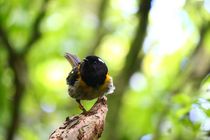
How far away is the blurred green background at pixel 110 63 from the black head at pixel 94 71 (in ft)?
1.94

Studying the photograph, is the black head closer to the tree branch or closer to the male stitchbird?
the male stitchbird

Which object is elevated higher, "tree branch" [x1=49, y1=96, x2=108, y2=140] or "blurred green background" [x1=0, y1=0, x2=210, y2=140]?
"blurred green background" [x1=0, y1=0, x2=210, y2=140]

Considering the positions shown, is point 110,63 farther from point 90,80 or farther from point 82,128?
point 82,128

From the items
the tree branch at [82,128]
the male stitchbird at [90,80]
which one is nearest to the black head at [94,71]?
the male stitchbird at [90,80]

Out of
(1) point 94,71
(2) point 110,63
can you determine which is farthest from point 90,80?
(2) point 110,63

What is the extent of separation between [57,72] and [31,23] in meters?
1.73

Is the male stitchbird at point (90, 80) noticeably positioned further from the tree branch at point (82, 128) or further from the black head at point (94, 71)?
the tree branch at point (82, 128)

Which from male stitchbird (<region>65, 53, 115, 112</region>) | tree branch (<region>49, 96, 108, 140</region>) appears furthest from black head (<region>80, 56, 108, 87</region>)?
tree branch (<region>49, 96, 108, 140</region>)

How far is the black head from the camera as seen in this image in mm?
3607

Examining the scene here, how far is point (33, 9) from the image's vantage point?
5.54 meters

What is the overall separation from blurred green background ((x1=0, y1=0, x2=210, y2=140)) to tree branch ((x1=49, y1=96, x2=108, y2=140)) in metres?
0.85

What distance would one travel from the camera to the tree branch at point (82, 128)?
2365mm

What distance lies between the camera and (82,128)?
2.43 m

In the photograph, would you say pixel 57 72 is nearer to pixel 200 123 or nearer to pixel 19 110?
pixel 19 110
